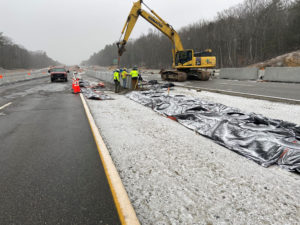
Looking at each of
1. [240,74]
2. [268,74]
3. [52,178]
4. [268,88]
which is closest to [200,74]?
[240,74]

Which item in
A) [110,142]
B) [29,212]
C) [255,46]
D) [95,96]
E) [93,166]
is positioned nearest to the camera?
[29,212]

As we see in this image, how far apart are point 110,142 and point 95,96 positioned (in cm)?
673

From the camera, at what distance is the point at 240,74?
70.8 ft

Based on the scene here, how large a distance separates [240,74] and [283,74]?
483 centimetres

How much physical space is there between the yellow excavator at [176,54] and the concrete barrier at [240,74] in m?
4.18

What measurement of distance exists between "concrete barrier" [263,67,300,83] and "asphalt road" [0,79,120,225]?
61.0 ft

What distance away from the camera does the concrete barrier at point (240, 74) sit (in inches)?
789

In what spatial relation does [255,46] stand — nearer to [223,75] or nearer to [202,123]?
[223,75]

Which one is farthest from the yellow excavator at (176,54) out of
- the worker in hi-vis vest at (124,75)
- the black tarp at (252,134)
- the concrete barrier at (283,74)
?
the black tarp at (252,134)

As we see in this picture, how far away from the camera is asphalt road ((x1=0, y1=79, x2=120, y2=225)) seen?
2.15m

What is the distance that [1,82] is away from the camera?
63.8 ft

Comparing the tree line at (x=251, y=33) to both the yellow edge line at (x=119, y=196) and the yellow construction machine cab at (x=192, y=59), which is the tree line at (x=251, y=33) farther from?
the yellow edge line at (x=119, y=196)

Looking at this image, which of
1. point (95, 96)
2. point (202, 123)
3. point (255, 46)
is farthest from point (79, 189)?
point (255, 46)

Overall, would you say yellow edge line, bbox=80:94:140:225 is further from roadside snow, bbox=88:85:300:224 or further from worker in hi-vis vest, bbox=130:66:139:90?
worker in hi-vis vest, bbox=130:66:139:90
